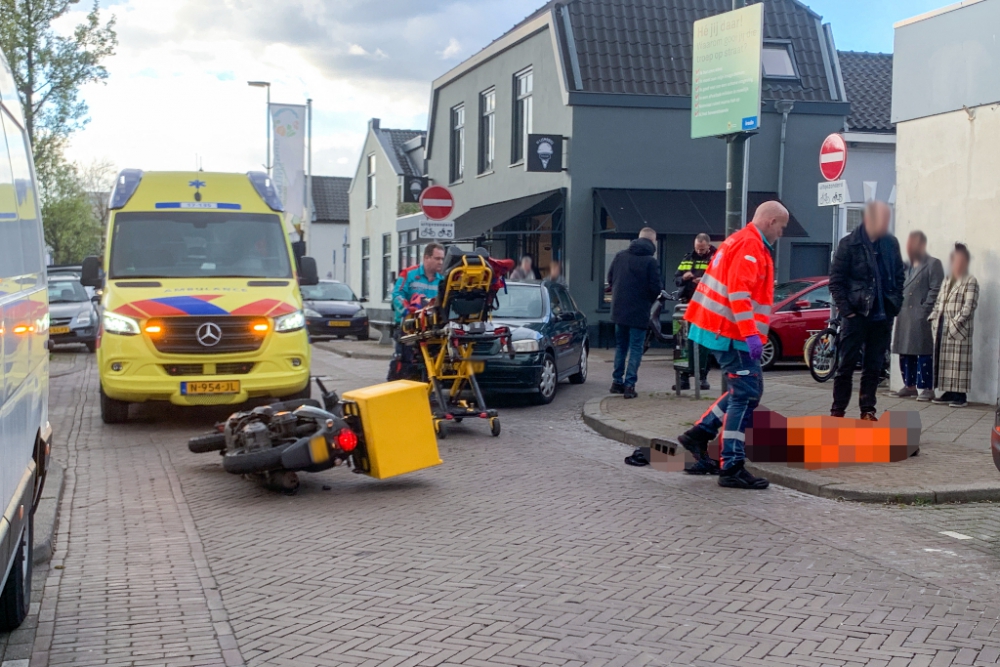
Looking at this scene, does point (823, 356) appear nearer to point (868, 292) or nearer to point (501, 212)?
point (868, 292)

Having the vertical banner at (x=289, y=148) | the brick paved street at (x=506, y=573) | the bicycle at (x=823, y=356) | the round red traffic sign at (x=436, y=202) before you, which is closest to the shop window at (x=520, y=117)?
the round red traffic sign at (x=436, y=202)

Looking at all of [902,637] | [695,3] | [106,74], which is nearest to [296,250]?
[902,637]

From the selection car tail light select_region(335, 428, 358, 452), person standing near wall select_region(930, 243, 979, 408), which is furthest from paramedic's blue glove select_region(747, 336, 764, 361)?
person standing near wall select_region(930, 243, 979, 408)

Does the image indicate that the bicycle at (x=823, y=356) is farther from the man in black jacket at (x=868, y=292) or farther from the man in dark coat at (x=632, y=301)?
the man in black jacket at (x=868, y=292)

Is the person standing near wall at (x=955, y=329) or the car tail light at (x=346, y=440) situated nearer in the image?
the car tail light at (x=346, y=440)

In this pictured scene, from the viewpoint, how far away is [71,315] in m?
22.3

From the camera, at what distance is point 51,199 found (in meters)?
48.9

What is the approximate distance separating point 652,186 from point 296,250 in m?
11.5

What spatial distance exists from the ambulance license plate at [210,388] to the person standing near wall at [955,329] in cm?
757

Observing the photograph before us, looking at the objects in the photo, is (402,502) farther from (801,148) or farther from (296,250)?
(801,148)

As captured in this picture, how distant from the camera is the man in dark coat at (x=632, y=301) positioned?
12.9m

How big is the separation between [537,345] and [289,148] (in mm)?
28343

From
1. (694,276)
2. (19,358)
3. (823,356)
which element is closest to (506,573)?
(19,358)

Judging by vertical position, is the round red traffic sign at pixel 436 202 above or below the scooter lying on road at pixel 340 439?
above
